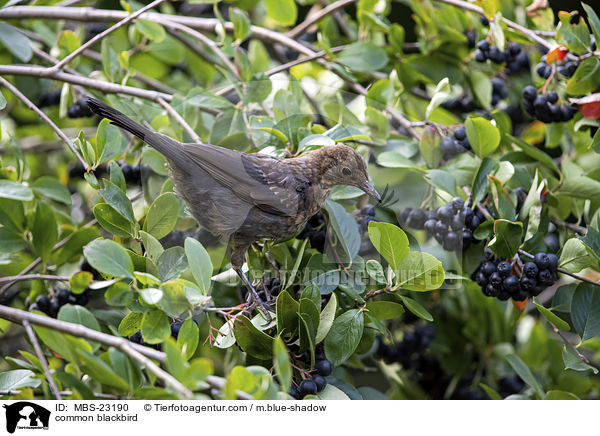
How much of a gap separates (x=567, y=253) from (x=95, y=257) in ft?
4.54

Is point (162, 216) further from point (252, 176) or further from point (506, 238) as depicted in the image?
point (506, 238)

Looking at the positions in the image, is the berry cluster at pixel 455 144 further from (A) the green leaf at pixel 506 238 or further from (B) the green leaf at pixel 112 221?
(B) the green leaf at pixel 112 221

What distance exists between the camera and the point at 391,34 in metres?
2.44

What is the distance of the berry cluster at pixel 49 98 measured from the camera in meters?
2.56

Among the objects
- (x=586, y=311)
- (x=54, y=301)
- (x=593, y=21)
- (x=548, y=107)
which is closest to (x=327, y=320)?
(x=586, y=311)

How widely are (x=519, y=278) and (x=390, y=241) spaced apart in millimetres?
522

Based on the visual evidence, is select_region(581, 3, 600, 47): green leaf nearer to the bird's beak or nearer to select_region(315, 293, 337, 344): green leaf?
the bird's beak

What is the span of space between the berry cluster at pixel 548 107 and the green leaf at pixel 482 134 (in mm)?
303

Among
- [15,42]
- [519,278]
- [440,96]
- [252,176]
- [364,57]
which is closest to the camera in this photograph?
[252,176]

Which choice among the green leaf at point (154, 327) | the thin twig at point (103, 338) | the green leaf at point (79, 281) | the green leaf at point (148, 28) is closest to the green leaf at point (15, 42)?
the green leaf at point (148, 28)

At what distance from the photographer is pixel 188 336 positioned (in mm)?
1408

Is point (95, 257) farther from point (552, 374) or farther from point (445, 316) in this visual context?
point (552, 374)

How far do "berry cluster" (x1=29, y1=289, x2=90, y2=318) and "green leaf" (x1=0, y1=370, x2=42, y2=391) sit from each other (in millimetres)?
362
